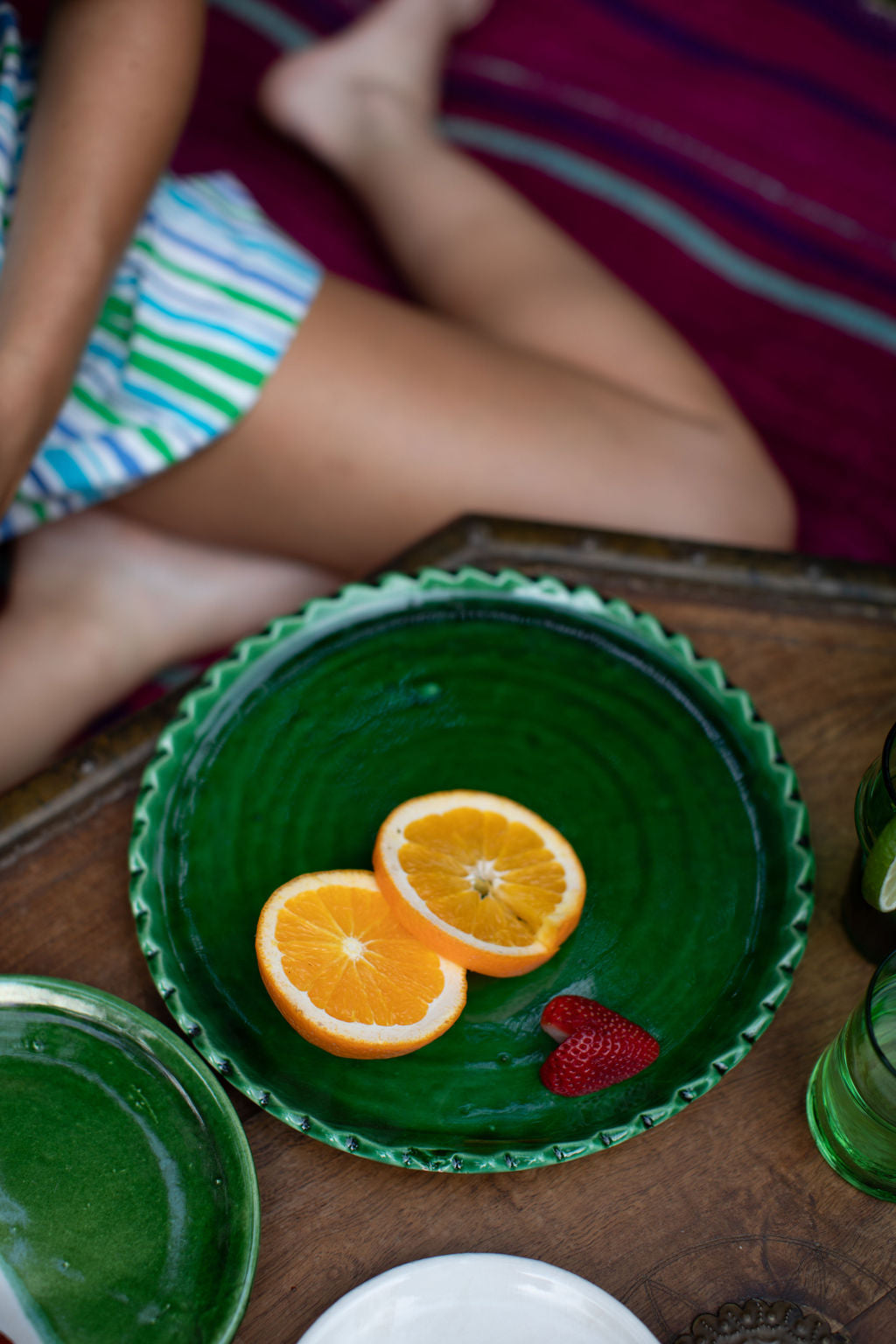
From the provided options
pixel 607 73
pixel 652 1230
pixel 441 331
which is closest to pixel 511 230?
pixel 441 331

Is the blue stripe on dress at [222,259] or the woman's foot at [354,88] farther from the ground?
the woman's foot at [354,88]

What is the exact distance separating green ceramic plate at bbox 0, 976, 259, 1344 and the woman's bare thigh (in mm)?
457

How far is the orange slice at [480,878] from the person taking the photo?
0.48 meters

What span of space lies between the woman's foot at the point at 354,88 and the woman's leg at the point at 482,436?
0.98 ft

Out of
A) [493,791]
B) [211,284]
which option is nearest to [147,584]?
[211,284]

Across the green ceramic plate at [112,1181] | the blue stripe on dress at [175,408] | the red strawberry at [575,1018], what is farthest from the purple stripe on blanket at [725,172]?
the green ceramic plate at [112,1181]

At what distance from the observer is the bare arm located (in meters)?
0.69

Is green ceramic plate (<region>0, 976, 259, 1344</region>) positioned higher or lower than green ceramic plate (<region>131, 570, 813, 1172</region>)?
lower

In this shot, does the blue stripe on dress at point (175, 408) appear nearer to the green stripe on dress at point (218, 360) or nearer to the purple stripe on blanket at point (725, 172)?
the green stripe on dress at point (218, 360)

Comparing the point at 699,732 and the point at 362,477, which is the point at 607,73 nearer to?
the point at 362,477

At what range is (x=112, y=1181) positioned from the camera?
44 centimetres

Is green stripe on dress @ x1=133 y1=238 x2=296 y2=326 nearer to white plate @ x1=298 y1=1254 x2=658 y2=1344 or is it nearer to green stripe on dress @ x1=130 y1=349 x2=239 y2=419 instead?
green stripe on dress @ x1=130 y1=349 x2=239 y2=419

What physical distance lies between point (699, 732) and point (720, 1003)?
0.15 metres

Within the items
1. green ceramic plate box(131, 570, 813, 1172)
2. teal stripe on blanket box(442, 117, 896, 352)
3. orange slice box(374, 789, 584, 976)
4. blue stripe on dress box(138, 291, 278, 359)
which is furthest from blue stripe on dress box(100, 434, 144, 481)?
teal stripe on blanket box(442, 117, 896, 352)
